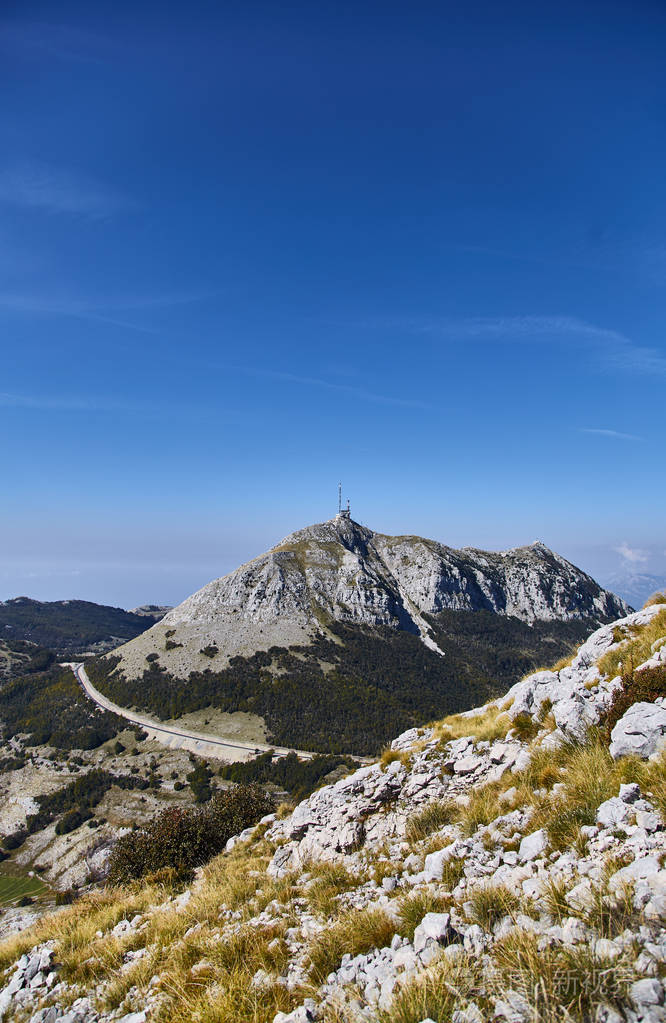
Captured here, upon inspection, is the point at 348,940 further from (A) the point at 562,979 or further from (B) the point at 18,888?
(B) the point at 18,888

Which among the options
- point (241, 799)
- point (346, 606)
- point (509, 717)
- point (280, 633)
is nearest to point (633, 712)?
point (509, 717)

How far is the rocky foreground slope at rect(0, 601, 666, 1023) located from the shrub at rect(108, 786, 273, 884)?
15.6ft

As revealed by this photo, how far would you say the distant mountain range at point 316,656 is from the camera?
12606 cm

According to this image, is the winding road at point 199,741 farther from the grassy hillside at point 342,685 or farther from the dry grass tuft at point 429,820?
A: the dry grass tuft at point 429,820

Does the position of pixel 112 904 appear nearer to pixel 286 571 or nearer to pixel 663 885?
pixel 663 885

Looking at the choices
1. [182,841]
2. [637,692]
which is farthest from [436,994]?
[182,841]

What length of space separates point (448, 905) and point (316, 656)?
492 ft

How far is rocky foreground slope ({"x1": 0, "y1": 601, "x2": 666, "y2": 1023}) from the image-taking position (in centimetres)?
520

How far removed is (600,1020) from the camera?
4312mm

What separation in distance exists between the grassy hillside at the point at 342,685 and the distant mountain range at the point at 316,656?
380mm

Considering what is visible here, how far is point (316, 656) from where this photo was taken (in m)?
151

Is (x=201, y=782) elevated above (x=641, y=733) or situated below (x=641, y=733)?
below

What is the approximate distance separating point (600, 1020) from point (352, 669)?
500ft

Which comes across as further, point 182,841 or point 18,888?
point 18,888
